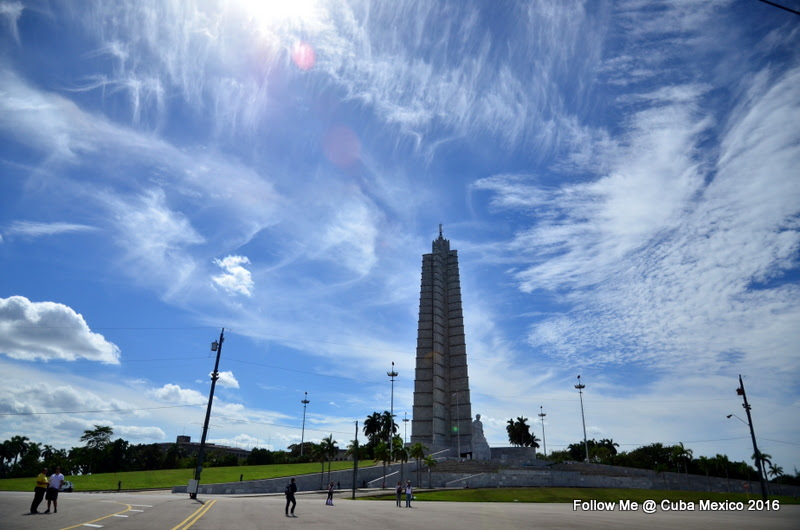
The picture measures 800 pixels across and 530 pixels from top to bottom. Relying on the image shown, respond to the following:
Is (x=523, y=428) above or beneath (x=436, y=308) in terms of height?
beneath

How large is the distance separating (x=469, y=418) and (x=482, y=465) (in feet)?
74.1

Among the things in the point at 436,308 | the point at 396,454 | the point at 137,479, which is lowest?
the point at 137,479

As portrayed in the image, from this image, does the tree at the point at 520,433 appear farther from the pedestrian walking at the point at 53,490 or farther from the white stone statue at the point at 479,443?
the pedestrian walking at the point at 53,490

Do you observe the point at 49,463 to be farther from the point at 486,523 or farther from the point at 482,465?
the point at 486,523

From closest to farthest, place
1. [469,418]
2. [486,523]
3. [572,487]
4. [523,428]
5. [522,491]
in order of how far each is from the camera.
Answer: [486,523]
[522,491]
[572,487]
[469,418]
[523,428]

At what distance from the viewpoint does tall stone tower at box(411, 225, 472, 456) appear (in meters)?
82.6

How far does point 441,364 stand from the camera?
291 feet

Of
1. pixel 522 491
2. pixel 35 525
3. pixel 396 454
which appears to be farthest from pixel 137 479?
pixel 35 525

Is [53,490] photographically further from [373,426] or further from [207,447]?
[207,447]

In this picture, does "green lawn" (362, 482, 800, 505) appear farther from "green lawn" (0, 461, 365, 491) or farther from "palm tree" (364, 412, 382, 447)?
"palm tree" (364, 412, 382, 447)

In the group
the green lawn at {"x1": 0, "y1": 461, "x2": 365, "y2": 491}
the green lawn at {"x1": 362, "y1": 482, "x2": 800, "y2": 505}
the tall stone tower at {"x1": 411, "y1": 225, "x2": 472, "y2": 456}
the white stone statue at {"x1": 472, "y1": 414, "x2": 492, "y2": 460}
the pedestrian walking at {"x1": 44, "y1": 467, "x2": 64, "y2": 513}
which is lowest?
the green lawn at {"x1": 0, "y1": 461, "x2": 365, "y2": 491}

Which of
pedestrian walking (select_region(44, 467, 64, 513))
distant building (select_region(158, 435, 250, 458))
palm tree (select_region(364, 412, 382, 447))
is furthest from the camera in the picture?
distant building (select_region(158, 435, 250, 458))

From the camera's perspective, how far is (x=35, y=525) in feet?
42.1

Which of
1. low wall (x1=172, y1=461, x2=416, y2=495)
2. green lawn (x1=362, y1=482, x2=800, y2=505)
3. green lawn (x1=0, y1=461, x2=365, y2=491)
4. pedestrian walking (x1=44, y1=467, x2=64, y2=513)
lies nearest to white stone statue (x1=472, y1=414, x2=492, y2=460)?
low wall (x1=172, y1=461, x2=416, y2=495)
